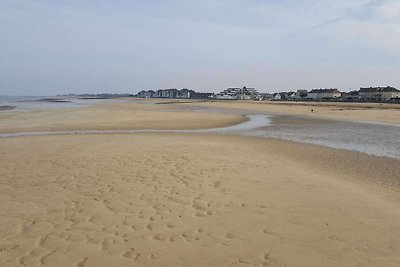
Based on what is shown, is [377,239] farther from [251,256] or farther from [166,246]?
[166,246]

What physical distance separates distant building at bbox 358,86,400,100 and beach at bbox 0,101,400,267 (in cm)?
10845

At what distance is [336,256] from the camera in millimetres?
4445

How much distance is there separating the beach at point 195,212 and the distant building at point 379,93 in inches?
4270

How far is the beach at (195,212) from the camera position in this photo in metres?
4.48

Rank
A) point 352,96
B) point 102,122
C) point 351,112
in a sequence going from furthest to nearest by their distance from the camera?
point 352,96 < point 351,112 < point 102,122

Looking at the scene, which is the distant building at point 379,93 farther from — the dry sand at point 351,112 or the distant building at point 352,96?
the dry sand at point 351,112

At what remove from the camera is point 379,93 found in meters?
109

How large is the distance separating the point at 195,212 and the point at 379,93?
119 metres

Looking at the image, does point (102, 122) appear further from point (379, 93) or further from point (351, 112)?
point (379, 93)

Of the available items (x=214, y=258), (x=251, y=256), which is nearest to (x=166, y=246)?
(x=214, y=258)

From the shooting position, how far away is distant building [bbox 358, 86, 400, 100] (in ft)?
346

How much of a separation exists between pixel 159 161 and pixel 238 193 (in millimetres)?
3932

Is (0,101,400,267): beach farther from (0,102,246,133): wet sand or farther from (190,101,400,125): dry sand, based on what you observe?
(190,101,400,125): dry sand

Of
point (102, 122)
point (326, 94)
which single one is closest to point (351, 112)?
point (102, 122)
